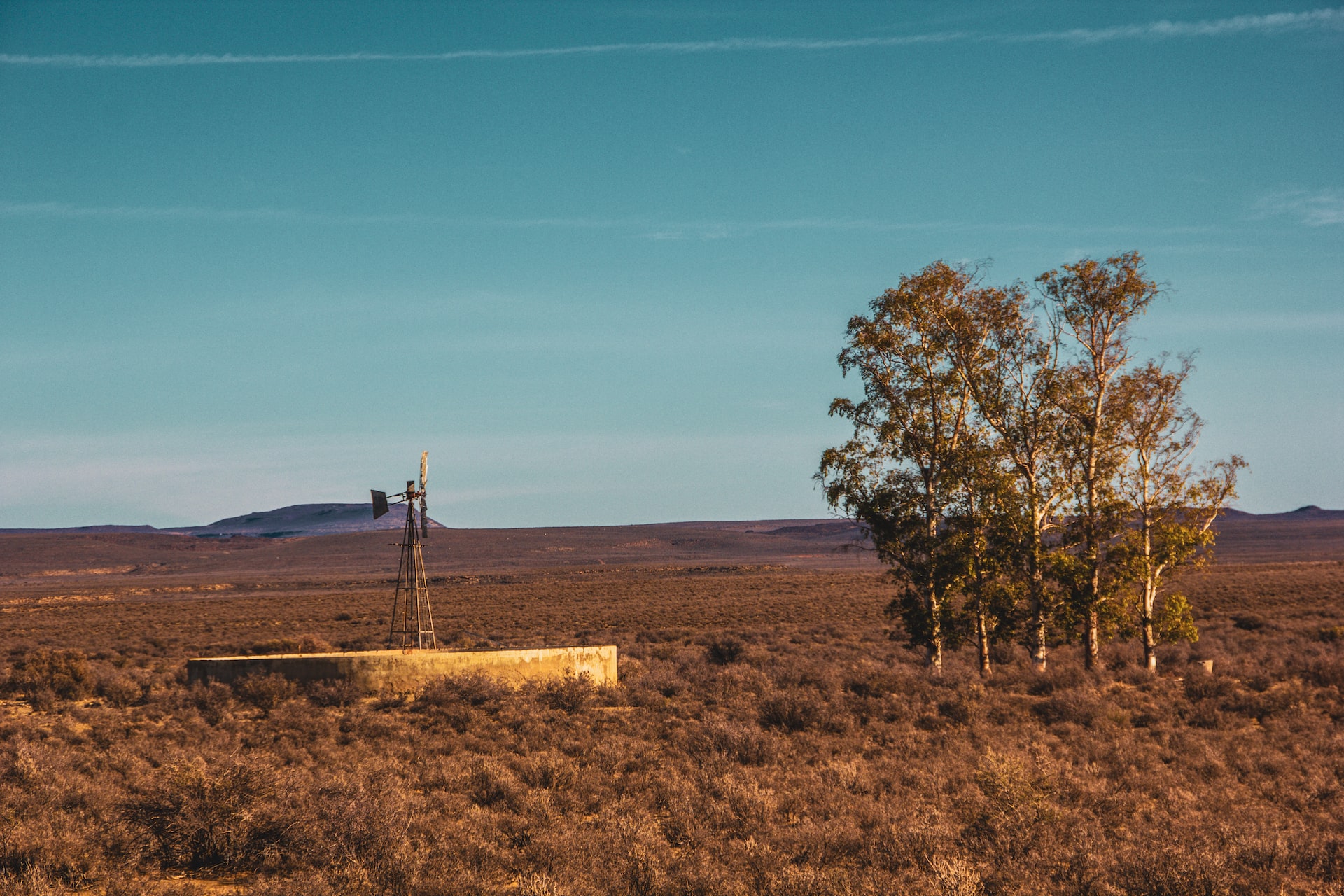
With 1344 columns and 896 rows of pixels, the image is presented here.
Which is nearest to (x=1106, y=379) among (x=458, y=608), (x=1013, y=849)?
(x=1013, y=849)

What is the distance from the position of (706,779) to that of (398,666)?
31.4 feet

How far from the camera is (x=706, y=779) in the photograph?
526 inches

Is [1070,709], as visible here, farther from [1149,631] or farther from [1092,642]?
[1149,631]

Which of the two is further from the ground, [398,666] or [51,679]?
[398,666]

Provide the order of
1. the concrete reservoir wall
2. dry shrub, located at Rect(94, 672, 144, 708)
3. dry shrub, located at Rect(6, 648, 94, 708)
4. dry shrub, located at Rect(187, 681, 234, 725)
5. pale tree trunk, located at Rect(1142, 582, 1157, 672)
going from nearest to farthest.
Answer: dry shrub, located at Rect(187, 681, 234, 725) < the concrete reservoir wall < dry shrub, located at Rect(94, 672, 144, 708) < dry shrub, located at Rect(6, 648, 94, 708) < pale tree trunk, located at Rect(1142, 582, 1157, 672)

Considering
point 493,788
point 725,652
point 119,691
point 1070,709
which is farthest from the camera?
point 725,652

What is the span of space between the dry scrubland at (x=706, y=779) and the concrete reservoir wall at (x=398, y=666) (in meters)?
0.64

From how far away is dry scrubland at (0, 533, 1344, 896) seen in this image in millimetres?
9539

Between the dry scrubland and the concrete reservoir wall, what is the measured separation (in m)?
0.64

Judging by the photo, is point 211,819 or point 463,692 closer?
point 211,819

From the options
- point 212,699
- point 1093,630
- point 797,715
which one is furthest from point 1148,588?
point 212,699

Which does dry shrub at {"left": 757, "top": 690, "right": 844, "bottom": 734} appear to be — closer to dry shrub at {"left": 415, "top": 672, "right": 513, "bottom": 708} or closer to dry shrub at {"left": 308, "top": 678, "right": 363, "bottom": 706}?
dry shrub at {"left": 415, "top": 672, "right": 513, "bottom": 708}

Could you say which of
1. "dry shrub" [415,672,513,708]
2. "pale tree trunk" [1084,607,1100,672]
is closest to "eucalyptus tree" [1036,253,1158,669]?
"pale tree trunk" [1084,607,1100,672]

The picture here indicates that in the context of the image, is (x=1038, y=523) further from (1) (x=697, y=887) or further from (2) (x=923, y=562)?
(1) (x=697, y=887)
